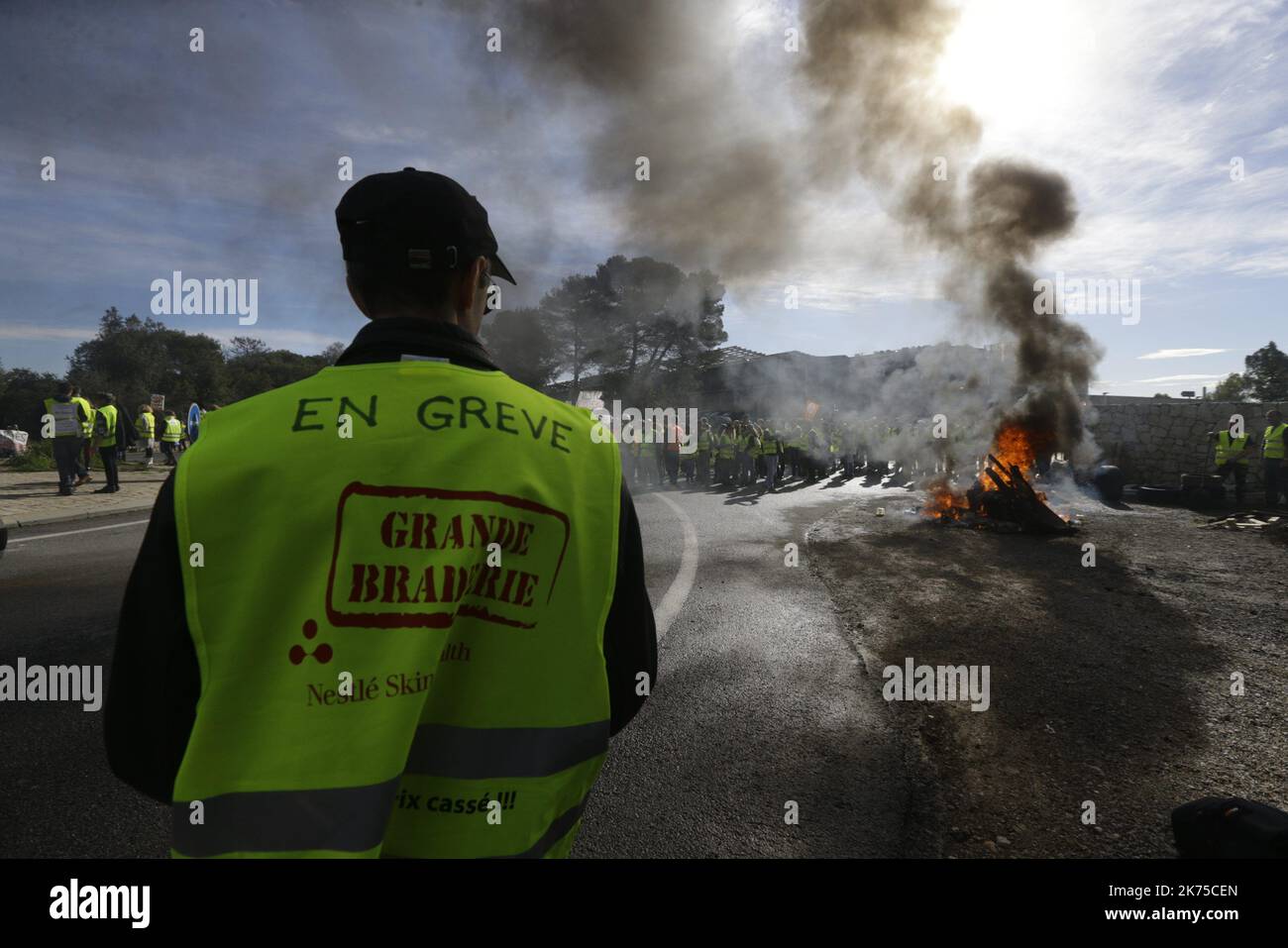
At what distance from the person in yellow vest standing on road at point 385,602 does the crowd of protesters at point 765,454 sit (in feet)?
53.0

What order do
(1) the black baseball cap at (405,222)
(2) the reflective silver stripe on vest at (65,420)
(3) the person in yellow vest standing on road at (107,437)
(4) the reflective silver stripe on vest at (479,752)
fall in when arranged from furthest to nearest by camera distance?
(3) the person in yellow vest standing on road at (107,437) → (2) the reflective silver stripe on vest at (65,420) → (1) the black baseball cap at (405,222) → (4) the reflective silver stripe on vest at (479,752)

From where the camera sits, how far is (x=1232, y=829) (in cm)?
154

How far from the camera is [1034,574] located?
6.83 m

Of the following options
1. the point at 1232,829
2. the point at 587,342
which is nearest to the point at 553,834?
the point at 1232,829

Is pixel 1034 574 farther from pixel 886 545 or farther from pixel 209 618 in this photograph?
pixel 209 618

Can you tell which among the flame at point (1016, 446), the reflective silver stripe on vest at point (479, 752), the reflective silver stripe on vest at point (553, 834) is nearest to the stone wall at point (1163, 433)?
the flame at point (1016, 446)

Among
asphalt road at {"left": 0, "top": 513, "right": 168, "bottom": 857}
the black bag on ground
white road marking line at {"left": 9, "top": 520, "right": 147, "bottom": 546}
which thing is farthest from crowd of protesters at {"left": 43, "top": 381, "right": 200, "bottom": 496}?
the black bag on ground

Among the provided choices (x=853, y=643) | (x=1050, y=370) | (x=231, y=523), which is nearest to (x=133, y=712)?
(x=231, y=523)

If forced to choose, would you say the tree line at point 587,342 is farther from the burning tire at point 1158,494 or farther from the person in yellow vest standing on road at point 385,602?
the person in yellow vest standing on road at point 385,602

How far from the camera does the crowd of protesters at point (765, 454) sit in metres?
19.0

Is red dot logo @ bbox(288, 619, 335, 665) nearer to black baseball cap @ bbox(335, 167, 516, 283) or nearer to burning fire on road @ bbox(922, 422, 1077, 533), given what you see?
black baseball cap @ bbox(335, 167, 516, 283)

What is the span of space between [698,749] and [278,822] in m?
2.45

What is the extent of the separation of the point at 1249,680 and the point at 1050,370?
1135cm

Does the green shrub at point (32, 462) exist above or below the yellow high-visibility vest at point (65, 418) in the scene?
below
